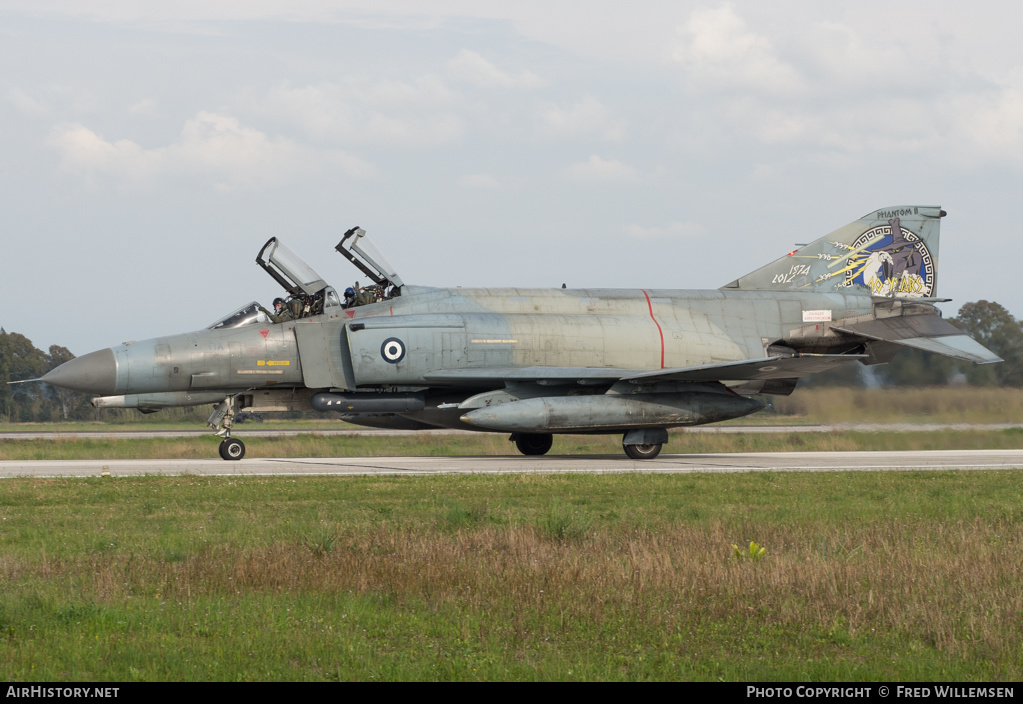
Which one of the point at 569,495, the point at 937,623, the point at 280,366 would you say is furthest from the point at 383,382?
the point at 937,623

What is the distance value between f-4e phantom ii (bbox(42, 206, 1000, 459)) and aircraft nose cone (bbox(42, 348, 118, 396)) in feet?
0.08

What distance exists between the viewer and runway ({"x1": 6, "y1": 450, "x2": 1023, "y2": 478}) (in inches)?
653

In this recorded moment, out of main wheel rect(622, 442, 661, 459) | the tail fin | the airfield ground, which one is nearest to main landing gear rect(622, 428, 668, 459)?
main wheel rect(622, 442, 661, 459)

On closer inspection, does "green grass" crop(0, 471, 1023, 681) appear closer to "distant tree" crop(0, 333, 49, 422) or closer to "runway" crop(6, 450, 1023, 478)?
A: "runway" crop(6, 450, 1023, 478)

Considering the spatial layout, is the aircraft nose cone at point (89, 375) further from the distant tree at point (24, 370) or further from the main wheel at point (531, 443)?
the distant tree at point (24, 370)

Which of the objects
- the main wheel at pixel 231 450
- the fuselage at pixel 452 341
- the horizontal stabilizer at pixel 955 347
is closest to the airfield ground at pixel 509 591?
the fuselage at pixel 452 341

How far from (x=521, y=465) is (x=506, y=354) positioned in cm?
259

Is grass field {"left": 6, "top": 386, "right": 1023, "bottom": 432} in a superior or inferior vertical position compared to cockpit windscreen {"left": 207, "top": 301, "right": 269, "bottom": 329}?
inferior

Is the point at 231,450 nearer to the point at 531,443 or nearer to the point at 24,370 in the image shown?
the point at 531,443

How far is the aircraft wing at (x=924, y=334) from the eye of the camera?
21.3m

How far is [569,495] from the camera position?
13094 mm

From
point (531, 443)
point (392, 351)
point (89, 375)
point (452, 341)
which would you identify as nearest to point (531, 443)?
point (531, 443)
